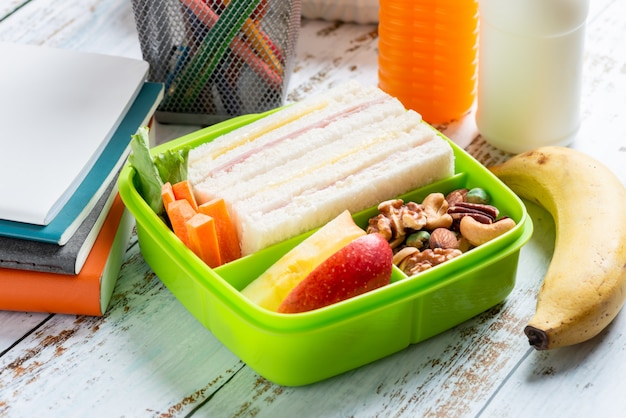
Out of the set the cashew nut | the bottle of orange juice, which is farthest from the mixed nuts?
the bottle of orange juice

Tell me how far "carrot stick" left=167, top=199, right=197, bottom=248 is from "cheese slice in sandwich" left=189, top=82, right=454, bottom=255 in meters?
0.06

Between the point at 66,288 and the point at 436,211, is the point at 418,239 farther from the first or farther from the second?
the point at 66,288

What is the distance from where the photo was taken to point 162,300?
1079mm

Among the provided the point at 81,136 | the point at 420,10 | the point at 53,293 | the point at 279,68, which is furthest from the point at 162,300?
the point at 420,10

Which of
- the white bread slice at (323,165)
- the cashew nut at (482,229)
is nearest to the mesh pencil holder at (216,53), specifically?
the white bread slice at (323,165)

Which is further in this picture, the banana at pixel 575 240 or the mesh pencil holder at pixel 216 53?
the mesh pencil holder at pixel 216 53

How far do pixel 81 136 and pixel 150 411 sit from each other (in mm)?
365

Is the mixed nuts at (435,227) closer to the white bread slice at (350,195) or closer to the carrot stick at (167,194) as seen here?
the white bread slice at (350,195)

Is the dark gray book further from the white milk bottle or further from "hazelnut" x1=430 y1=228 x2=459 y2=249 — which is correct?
the white milk bottle

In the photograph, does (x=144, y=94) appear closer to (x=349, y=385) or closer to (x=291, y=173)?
(x=291, y=173)

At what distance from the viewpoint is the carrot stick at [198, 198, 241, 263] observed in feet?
3.32

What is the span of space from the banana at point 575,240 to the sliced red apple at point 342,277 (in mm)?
163

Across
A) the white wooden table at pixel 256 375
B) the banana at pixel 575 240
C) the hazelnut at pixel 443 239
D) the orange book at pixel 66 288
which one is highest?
the hazelnut at pixel 443 239

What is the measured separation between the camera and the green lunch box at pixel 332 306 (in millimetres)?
905
